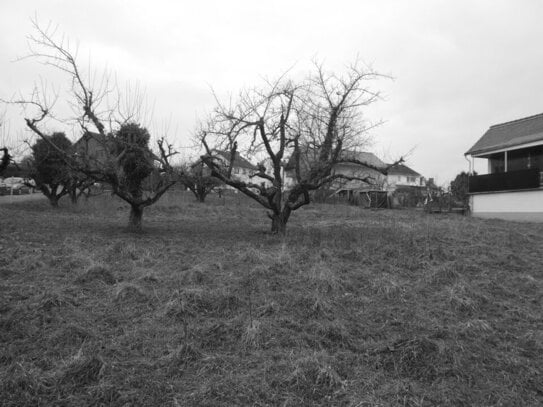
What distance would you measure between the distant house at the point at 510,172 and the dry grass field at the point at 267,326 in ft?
35.1

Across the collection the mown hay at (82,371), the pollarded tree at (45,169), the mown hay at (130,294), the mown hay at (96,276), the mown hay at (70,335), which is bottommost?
the mown hay at (82,371)

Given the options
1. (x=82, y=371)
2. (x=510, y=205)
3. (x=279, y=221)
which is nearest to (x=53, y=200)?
(x=279, y=221)

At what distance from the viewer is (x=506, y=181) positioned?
17.6m

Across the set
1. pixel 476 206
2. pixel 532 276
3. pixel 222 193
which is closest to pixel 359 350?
pixel 532 276

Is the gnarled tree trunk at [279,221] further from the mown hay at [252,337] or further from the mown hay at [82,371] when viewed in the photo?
the mown hay at [82,371]

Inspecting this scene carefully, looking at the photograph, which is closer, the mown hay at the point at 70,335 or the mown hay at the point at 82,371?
the mown hay at the point at 82,371

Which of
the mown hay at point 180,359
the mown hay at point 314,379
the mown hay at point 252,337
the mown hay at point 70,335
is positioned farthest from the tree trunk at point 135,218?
the mown hay at point 314,379

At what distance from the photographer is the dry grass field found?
3.01 meters

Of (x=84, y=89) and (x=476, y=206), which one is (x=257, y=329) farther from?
(x=476, y=206)

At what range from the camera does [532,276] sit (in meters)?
6.28

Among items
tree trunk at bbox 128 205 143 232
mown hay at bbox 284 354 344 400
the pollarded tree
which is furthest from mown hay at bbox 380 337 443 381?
the pollarded tree

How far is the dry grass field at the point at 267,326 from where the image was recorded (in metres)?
3.01

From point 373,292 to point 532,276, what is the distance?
2.98 metres

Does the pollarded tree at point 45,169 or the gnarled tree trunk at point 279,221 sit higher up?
the pollarded tree at point 45,169
